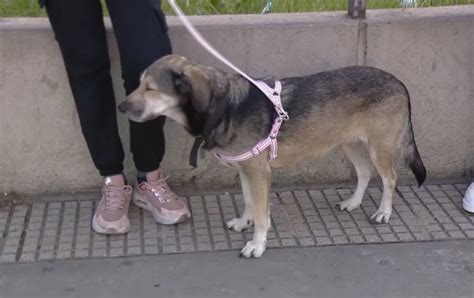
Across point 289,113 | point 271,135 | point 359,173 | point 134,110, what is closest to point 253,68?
point 289,113

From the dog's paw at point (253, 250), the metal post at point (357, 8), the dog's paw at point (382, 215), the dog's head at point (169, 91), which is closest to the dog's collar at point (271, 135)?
the dog's head at point (169, 91)

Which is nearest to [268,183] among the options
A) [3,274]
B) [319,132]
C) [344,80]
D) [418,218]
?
[319,132]

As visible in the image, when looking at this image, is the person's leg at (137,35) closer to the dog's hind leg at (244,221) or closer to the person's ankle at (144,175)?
the person's ankle at (144,175)

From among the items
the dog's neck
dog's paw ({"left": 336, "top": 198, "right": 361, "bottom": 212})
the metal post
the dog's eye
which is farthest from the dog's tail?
the dog's eye

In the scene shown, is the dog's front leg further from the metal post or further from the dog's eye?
the metal post

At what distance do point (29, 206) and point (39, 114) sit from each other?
0.54 m

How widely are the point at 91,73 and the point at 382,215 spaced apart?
177cm

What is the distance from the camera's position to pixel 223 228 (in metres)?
4.70

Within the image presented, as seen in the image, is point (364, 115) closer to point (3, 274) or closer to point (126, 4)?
point (126, 4)

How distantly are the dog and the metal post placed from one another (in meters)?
0.51

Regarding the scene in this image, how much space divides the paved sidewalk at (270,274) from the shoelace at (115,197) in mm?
Answer: 445

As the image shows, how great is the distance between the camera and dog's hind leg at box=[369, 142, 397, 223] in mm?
4652

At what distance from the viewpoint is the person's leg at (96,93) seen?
4.34 m

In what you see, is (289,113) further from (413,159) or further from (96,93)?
(96,93)
